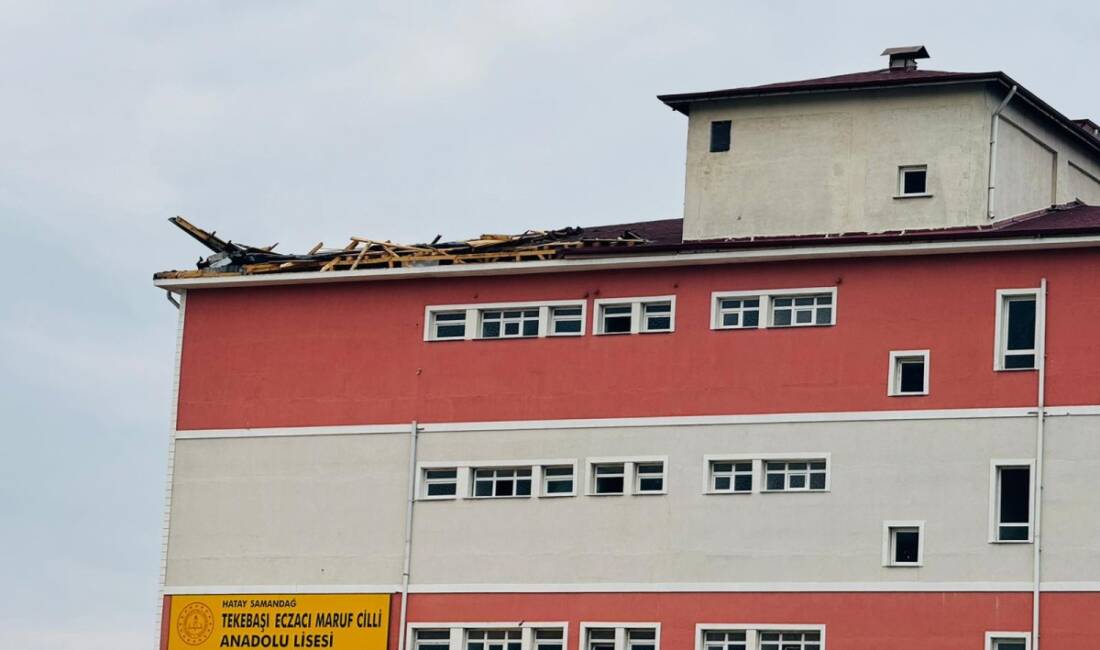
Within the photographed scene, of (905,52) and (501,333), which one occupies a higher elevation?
(905,52)

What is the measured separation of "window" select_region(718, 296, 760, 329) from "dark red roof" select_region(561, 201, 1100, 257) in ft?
3.95

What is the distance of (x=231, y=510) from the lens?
221ft

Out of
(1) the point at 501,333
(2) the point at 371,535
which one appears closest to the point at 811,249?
(1) the point at 501,333

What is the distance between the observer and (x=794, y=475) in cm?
6188

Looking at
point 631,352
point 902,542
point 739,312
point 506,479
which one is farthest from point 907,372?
point 506,479

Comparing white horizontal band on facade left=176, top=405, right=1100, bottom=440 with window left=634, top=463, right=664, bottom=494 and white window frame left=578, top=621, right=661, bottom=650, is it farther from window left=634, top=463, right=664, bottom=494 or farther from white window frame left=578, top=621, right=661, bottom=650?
white window frame left=578, top=621, right=661, bottom=650

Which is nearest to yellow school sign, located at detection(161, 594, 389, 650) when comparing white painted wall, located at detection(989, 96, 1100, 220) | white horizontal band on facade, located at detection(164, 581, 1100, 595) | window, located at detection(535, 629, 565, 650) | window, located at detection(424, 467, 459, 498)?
white horizontal band on facade, located at detection(164, 581, 1100, 595)

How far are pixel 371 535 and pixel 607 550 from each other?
19.4 ft

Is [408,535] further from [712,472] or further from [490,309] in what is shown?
[712,472]

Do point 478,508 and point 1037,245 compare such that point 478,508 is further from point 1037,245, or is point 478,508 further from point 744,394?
point 1037,245

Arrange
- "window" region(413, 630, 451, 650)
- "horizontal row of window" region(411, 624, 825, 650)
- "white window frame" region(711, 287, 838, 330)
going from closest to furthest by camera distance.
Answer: "horizontal row of window" region(411, 624, 825, 650) < "white window frame" region(711, 287, 838, 330) < "window" region(413, 630, 451, 650)

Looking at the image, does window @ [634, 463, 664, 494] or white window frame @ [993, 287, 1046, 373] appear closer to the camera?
white window frame @ [993, 287, 1046, 373]

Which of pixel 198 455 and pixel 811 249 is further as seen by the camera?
pixel 198 455

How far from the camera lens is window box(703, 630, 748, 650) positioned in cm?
6128
